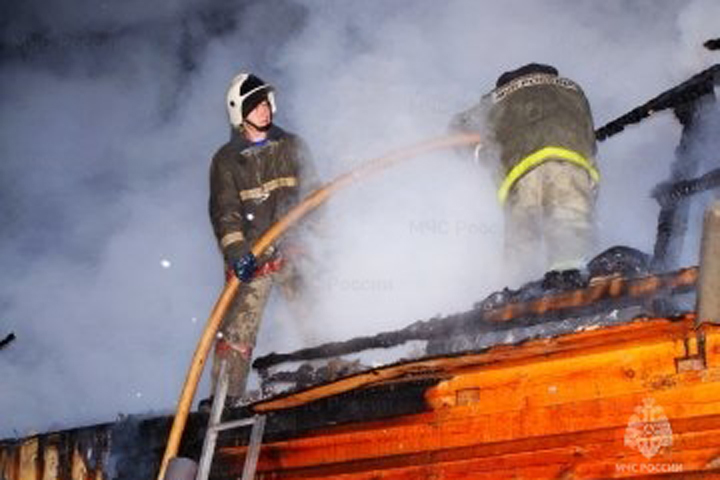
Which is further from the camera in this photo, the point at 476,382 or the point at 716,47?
the point at 716,47

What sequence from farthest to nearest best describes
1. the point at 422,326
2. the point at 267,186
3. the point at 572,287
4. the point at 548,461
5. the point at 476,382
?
the point at 267,186 < the point at 422,326 < the point at 572,287 < the point at 476,382 < the point at 548,461

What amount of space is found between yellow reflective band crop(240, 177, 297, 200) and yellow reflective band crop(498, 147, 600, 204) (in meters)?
2.87

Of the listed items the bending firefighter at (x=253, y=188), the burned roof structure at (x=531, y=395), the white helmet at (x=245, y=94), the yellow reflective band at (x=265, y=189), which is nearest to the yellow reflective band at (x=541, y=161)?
the burned roof structure at (x=531, y=395)

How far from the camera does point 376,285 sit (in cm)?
826

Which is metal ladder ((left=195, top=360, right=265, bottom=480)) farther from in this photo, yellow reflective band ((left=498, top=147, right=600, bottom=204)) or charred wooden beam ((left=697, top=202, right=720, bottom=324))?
charred wooden beam ((left=697, top=202, right=720, bottom=324))

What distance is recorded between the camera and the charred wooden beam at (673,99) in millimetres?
5676

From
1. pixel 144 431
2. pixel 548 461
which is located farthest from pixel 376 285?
pixel 548 461

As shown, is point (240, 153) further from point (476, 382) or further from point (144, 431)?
point (476, 382)

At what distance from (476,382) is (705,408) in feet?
3.56

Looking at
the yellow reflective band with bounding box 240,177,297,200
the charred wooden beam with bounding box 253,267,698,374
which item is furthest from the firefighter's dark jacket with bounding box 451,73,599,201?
the yellow reflective band with bounding box 240,177,297,200

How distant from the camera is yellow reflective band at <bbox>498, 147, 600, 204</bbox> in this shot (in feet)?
15.7

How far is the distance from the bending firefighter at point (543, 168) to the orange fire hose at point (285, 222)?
488 millimetres

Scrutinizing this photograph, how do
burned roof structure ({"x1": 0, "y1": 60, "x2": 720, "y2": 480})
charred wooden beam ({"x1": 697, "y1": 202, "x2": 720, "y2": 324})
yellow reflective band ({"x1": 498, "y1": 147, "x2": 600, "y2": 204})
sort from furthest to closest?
1. yellow reflective band ({"x1": 498, "y1": 147, "x2": 600, "y2": 204})
2. burned roof structure ({"x1": 0, "y1": 60, "x2": 720, "y2": 480})
3. charred wooden beam ({"x1": 697, "y1": 202, "x2": 720, "y2": 324})

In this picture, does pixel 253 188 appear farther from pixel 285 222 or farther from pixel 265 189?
pixel 285 222
